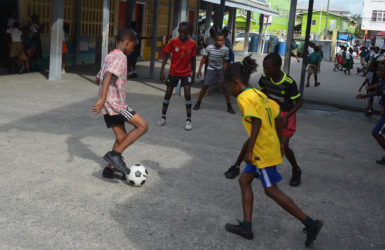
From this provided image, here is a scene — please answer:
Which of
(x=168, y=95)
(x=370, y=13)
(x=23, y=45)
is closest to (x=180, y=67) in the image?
(x=168, y=95)

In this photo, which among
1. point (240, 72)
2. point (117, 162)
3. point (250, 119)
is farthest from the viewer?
point (117, 162)

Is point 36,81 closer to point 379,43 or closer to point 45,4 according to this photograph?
point 45,4

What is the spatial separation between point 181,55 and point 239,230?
4.73 metres

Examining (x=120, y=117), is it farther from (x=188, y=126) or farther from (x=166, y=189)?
(x=188, y=126)

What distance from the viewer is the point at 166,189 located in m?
5.16

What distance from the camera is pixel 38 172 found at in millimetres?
5359

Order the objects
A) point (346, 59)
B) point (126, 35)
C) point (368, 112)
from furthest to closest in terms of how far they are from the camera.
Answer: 1. point (346, 59)
2. point (368, 112)
3. point (126, 35)

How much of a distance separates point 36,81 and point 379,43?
5428 cm

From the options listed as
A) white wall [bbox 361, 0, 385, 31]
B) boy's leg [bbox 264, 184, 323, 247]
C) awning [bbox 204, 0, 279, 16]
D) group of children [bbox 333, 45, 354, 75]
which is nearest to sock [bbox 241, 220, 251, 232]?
boy's leg [bbox 264, 184, 323, 247]

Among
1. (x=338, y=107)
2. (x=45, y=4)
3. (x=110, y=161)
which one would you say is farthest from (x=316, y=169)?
(x=45, y=4)

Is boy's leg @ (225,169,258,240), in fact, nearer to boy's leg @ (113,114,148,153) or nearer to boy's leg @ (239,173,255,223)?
boy's leg @ (239,173,255,223)

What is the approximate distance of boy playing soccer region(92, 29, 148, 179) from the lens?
4898 millimetres

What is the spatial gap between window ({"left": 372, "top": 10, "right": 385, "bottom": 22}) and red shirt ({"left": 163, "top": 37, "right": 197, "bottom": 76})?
69.9 metres

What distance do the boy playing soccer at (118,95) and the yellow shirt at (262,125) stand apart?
1591 millimetres
